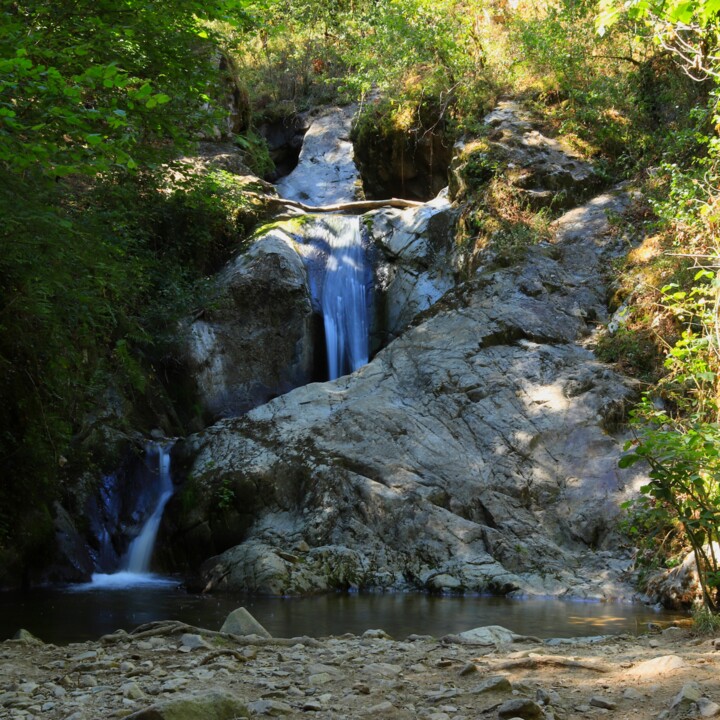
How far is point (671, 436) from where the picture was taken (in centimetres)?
607

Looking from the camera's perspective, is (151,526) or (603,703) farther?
(151,526)

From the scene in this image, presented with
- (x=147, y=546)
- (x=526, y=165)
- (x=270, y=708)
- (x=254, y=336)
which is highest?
(x=526, y=165)

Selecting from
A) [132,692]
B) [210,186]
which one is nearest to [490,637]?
[132,692]

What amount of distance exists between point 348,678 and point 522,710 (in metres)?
1.29

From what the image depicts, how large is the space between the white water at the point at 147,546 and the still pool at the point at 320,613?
872 millimetres

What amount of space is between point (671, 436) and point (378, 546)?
5462 millimetres

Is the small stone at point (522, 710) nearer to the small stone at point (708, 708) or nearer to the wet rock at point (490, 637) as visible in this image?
the small stone at point (708, 708)

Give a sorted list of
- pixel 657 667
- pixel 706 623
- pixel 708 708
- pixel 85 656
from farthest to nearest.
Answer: pixel 706 623 → pixel 85 656 → pixel 657 667 → pixel 708 708

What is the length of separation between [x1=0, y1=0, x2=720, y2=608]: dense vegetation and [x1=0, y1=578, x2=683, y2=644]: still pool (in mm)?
1012

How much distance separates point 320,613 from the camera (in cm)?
834

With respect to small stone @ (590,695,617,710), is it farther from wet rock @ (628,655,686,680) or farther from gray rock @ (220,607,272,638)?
gray rock @ (220,607,272,638)

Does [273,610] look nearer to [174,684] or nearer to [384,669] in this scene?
[384,669]

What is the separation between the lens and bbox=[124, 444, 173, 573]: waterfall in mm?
11844

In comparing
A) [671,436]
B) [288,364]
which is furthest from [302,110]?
[671,436]
